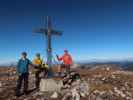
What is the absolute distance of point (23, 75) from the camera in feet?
60.6

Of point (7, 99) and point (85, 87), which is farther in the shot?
point (85, 87)

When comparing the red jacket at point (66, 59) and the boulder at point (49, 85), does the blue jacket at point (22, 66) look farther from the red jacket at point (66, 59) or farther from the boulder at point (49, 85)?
the red jacket at point (66, 59)

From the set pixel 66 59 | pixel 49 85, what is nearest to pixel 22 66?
pixel 49 85

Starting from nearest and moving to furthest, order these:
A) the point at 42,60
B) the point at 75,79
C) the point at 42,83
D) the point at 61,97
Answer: the point at 61,97
the point at 42,83
the point at 42,60
the point at 75,79

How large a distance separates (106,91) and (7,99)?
28.7 ft

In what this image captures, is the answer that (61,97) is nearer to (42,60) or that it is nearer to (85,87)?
(85,87)

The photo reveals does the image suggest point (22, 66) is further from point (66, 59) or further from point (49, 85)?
point (66, 59)

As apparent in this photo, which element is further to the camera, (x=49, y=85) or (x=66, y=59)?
(x=66, y=59)

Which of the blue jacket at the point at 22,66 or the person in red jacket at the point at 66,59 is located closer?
the blue jacket at the point at 22,66

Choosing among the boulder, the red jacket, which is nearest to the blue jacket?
the boulder

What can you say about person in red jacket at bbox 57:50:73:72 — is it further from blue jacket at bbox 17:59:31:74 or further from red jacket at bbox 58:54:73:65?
blue jacket at bbox 17:59:31:74

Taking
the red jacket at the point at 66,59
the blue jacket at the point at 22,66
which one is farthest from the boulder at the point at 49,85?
the red jacket at the point at 66,59

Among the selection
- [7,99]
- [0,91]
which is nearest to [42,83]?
[7,99]

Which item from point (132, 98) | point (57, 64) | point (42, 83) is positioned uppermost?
point (57, 64)
